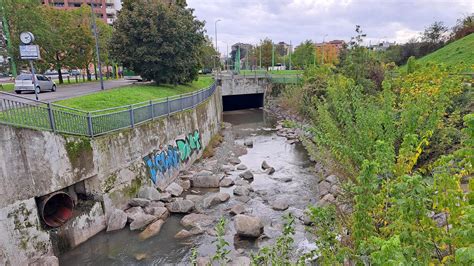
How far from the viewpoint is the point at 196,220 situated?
1270 centimetres

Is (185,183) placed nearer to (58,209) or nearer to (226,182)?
(226,182)

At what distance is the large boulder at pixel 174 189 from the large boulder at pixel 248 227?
4385 mm

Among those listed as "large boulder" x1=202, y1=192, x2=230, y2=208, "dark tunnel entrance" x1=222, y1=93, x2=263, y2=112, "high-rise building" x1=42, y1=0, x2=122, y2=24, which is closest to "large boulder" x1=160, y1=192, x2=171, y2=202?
"large boulder" x1=202, y1=192, x2=230, y2=208

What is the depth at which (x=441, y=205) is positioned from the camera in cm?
376

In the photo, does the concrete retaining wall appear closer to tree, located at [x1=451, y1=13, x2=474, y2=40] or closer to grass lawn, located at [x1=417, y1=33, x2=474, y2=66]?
grass lawn, located at [x1=417, y1=33, x2=474, y2=66]

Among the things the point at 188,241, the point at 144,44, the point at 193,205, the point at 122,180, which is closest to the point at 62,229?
the point at 122,180

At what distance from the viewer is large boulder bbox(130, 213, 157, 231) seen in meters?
12.0

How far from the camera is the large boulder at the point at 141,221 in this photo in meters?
12.0

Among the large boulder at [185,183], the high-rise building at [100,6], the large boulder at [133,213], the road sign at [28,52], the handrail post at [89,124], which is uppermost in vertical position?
the high-rise building at [100,6]

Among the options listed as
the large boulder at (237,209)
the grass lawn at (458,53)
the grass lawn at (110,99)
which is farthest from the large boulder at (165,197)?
the grass lawn at (458,53)

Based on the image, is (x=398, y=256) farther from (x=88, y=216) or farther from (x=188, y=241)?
(x=88, y=216)

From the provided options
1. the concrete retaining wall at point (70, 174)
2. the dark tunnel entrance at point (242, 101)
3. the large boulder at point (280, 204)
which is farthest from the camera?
the dark tunnel entrance at point (242, 101)

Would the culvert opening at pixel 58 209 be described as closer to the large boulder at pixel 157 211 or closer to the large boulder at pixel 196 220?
the large boulder at pixel 157 211

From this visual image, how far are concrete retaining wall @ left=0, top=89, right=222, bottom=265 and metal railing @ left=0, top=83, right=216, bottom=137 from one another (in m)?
0.30
